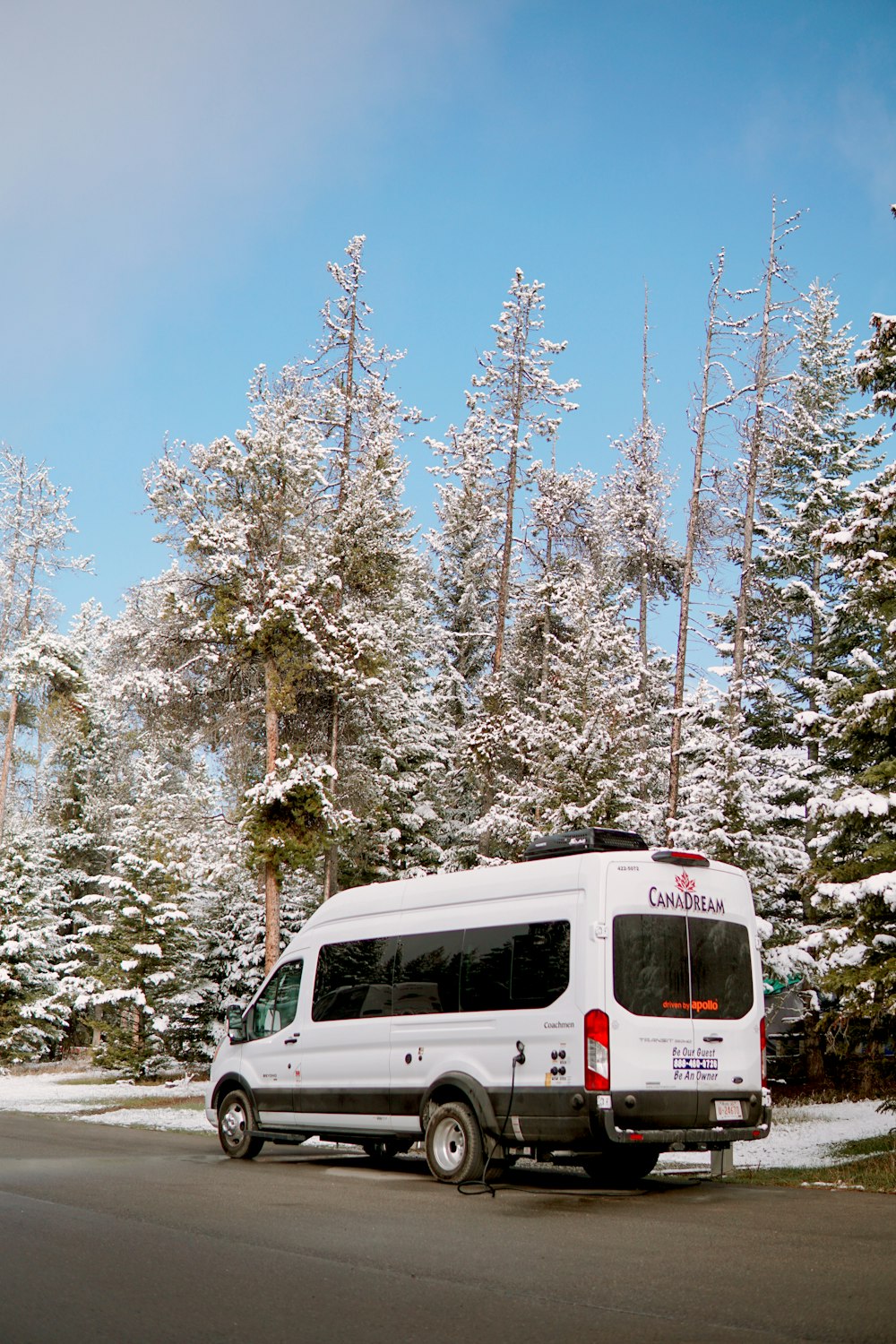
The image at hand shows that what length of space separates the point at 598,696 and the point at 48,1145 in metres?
13.3

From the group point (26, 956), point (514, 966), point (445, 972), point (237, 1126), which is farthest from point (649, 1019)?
point (26, 956)

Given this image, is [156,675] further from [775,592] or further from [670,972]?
[670,972]

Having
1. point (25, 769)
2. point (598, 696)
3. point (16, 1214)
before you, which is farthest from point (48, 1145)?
point (25, 769)

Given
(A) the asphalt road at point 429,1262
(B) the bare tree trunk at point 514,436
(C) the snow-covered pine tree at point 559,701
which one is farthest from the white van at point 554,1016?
(B) the bare tree trunk at point 514,436

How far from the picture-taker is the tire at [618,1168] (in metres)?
12.1

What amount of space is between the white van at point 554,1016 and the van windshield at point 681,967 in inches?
0.6

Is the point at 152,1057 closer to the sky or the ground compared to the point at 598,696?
closer to the ground

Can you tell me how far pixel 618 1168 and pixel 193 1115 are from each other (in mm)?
11441

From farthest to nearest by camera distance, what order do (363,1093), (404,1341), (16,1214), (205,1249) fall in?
(363,1093) < (16,1214) < (205,1249) < (404,1341)

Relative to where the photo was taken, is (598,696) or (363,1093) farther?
(598,696)

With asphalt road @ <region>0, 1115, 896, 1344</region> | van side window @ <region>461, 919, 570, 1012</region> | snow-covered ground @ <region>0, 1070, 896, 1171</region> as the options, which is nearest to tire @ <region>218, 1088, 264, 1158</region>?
asphalt road @ <region>0, 1115, 896, 1344</region>

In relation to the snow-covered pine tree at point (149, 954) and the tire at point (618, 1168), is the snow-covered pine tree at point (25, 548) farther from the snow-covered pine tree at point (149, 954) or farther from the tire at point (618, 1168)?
the tire at point (618, 1168)

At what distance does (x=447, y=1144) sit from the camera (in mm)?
11945

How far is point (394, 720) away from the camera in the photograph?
33781mm
